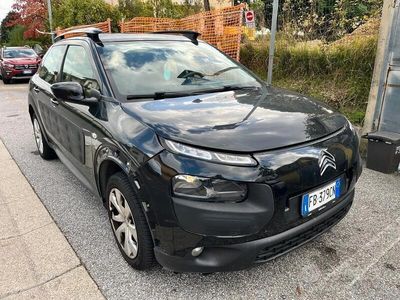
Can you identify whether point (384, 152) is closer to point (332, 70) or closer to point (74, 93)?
point (332, 70)

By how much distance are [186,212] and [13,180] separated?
10.4ft

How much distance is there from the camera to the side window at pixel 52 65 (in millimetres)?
3871

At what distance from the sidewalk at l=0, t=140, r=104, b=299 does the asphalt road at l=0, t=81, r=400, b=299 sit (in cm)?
8

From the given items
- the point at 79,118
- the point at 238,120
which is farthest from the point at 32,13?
the point at 238,120

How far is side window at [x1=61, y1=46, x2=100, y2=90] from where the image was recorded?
116 inches

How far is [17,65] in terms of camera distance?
15.3 meters

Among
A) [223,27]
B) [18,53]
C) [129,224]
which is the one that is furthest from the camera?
[18,53]

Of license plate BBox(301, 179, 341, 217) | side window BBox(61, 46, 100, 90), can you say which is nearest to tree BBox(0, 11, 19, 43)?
side window BBox(61, 46, 100, 90)

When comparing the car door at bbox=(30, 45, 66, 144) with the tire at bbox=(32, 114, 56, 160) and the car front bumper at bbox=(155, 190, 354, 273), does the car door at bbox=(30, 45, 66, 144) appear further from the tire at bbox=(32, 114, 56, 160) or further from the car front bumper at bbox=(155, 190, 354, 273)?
the car front bumper at bbox=(155, 190, 354, 273)

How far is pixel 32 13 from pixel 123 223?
27.0 metres

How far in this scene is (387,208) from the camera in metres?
3.32

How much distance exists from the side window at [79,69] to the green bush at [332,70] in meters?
4.18

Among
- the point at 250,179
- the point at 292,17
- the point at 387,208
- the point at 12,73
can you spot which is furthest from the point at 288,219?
the point at 12,73

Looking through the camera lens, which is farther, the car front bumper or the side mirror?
the side mirror
